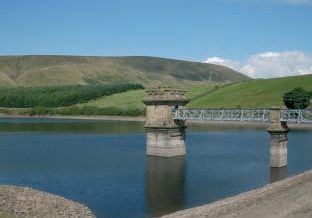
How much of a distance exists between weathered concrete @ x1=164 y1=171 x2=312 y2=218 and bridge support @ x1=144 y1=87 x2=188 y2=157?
2815cm

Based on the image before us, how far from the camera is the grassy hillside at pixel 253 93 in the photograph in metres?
162

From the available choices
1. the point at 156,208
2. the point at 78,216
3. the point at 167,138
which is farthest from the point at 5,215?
the point at 167,138

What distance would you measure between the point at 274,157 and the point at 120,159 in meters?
19.9

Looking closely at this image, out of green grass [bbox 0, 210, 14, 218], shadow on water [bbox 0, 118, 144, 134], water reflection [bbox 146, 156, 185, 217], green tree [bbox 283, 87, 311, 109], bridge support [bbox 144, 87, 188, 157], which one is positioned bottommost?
water reflection [bbox 146, 156, 185, 217]

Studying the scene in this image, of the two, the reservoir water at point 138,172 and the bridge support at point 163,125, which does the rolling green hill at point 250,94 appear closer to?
the reservoir water at point 138,172

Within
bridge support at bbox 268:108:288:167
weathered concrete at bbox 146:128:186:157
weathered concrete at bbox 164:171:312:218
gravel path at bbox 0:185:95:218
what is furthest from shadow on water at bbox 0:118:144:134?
gravel path at bbox 0:185:95:218

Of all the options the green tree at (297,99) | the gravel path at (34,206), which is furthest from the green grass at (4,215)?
the green tree at (297,99)

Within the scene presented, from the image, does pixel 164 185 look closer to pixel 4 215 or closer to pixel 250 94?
pixel 4 215

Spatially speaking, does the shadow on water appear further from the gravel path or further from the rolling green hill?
the gravel path

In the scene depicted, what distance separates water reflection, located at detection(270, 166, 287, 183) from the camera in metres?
54.0

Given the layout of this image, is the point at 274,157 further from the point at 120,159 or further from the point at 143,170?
the point at 120,159

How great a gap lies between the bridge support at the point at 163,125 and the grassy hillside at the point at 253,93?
85018mm

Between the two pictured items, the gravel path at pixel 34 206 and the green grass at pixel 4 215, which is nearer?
the green grass at pixel 4 215

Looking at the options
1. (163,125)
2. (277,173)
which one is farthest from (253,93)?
(277,173)
